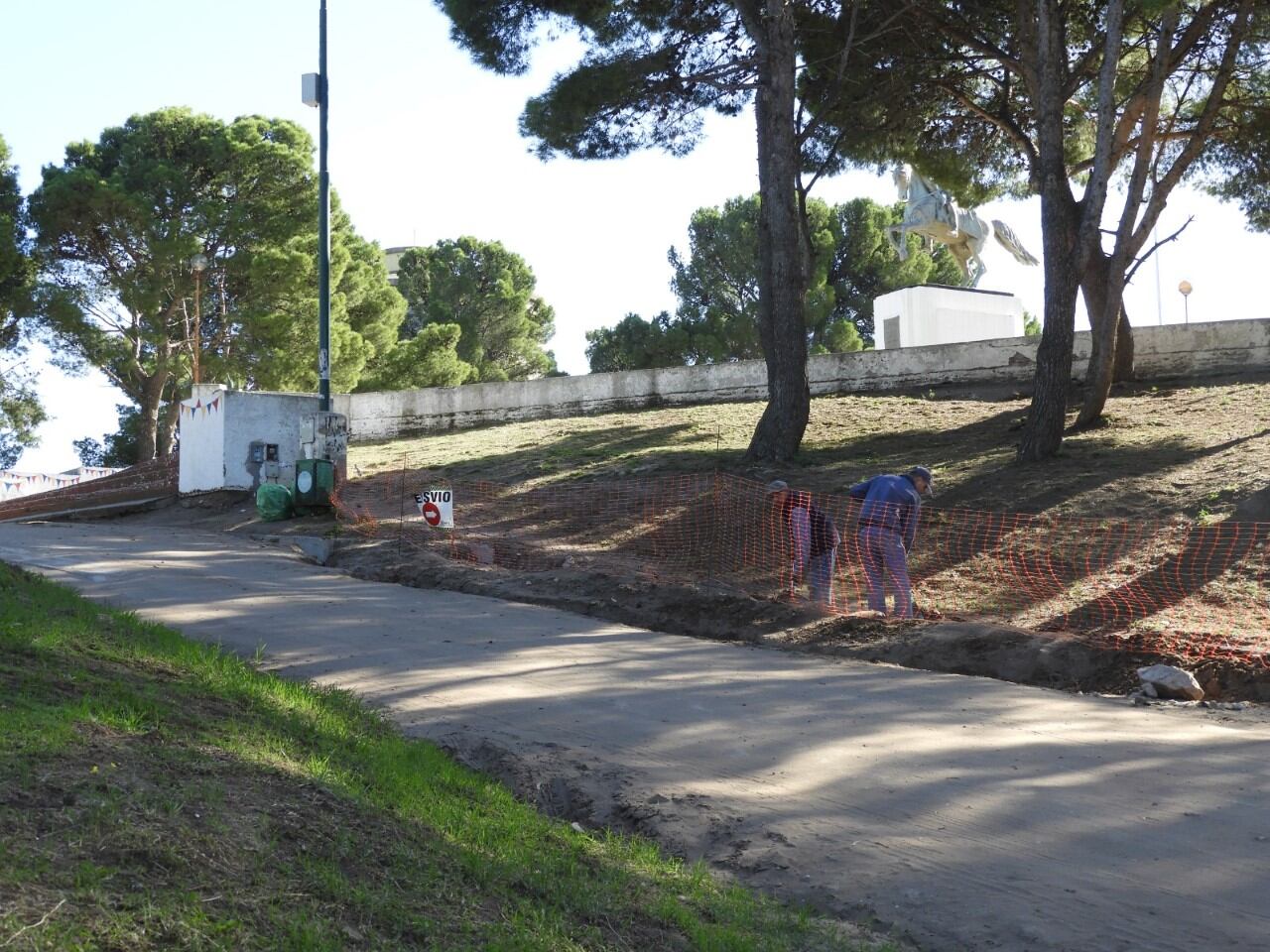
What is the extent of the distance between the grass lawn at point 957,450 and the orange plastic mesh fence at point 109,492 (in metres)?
3.43

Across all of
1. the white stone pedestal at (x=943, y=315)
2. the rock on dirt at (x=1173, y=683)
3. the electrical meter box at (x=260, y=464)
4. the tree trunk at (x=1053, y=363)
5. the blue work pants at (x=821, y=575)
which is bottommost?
the rock on dirt at (x=1173, y=683)

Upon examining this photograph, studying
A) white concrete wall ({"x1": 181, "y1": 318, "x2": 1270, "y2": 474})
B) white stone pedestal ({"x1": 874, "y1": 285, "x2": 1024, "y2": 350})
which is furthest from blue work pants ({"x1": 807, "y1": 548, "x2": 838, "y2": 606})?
white stone pedestal ({"x1": 874, "y1": 285, "x2": 1024, "y2": 350})

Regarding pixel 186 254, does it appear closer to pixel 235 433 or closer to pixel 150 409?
pixel 150 409

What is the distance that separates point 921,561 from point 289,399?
11387mm

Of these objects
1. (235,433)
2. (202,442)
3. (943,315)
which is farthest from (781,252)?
(943,315)

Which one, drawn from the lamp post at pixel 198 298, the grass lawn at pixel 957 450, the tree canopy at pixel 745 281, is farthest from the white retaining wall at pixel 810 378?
the tree canopy at pixel 745 281

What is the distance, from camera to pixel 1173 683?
8148mm

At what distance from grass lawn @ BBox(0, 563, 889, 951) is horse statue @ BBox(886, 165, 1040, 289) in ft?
78.5

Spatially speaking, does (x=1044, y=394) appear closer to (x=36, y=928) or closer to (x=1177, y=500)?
(x=1177, y=500)

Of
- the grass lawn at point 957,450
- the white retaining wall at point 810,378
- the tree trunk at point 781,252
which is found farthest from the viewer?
the white retaining wall at point 810,378

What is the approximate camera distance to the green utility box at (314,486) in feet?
56.9

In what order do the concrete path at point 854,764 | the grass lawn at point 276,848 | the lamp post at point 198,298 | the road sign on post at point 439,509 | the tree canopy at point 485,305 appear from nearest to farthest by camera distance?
1. the grass lawn at point 276,848
2. the concrete path at point 854,764
3. the road sign on post at point 439,509
4. the lamp post at point 198,298
5. the tree canopy at point 485,305

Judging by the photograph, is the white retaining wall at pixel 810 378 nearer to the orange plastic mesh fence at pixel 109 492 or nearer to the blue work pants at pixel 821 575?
the orange plastic mesh fence at pixel 109 492

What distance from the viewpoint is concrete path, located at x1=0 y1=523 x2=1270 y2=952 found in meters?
4.47
